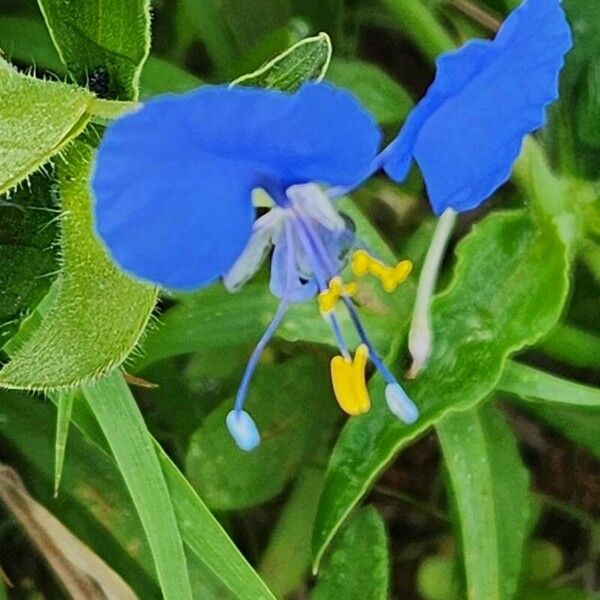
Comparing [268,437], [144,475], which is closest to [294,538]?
[268,437]

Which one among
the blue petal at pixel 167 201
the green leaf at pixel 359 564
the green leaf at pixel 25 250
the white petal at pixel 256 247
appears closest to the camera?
the blue petal at pixel 167 201

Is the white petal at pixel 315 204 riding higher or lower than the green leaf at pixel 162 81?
higher

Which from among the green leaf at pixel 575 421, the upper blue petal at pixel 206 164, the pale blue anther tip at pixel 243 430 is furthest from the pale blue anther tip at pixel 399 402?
the green leaf at pixel 575 421

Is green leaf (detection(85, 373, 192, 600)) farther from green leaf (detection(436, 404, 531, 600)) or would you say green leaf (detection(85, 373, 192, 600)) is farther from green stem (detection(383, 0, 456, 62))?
green stem (detection(383, 0, 456, 62))

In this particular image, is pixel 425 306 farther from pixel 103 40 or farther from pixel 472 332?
pixel 103 40

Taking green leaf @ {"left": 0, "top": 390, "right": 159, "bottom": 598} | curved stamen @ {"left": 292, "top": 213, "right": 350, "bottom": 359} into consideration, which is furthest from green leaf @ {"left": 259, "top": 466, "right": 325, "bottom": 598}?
curved stamen @ {"left": 292, "top": 213, "right": 350, "bottom": 359}

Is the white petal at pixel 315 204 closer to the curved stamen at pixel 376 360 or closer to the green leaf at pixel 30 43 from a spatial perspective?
the curved stamen at pixel 376 360

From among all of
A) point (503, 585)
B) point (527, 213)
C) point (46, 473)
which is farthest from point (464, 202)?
point (46, 473)
